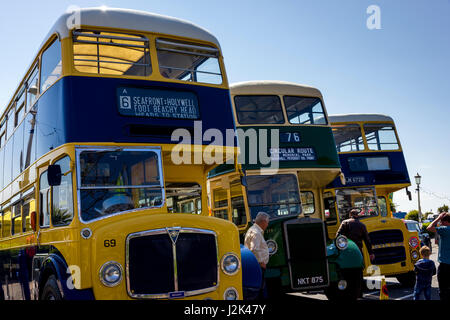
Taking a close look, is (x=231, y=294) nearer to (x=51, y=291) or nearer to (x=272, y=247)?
(x=51, y=291)

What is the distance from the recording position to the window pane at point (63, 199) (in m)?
5.33

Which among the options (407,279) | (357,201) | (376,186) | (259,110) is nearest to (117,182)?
(259,110)

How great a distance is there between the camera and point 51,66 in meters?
6.23

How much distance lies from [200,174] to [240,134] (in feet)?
7.98

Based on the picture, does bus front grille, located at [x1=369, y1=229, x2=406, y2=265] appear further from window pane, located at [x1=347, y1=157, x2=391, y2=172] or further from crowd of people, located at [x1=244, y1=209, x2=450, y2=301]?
crowd of people, located at [x1=244, y1=209, x2=450, y2=301]

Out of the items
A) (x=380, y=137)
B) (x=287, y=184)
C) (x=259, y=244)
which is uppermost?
(x=380, y=137)

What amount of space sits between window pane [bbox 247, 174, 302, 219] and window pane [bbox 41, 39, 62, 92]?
3.81m

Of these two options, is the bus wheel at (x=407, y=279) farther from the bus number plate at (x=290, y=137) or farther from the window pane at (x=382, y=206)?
the bus number plate at (x=290, y=137)

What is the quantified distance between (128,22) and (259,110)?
4.09m

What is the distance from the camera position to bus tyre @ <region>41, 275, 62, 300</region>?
5.19 metres

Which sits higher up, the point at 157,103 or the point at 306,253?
the point at 157,103

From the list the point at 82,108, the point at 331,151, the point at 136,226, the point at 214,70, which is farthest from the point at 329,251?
the point at 82,108

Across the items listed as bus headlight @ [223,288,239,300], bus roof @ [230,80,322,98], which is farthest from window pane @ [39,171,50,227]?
bus roof @ [230,80,322,98]

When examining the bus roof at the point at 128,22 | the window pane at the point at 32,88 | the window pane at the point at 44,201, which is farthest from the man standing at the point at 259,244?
the window pane at the point at 32,88
